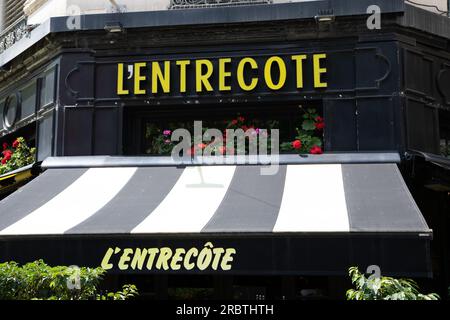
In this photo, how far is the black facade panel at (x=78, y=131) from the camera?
10375 millimetres

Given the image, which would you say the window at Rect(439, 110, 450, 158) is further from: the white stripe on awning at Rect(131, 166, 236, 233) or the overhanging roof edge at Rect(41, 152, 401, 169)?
the white stripe on awning at Rect(131, 166, 236, 233)

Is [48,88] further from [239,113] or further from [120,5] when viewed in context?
[239,113]

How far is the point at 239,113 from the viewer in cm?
1055

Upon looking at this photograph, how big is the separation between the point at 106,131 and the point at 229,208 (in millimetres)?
3208

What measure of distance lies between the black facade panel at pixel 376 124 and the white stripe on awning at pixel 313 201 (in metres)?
0.68

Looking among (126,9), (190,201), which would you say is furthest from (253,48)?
(190,201)

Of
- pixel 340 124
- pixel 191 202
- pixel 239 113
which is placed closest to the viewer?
pixel 191 202

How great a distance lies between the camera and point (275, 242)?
7305 millimetres

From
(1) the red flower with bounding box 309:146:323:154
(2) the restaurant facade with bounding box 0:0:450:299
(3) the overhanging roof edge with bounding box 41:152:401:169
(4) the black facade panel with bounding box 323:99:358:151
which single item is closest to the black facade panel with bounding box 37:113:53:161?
(2) the restaurant facade with bounding box 0:0:450:299

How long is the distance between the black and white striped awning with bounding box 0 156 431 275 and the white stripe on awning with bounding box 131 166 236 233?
Answer: 0.04 feet

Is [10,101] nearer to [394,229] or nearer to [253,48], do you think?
[253,48]

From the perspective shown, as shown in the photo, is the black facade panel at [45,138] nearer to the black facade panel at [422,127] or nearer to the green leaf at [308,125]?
the green leaf at [308,125]

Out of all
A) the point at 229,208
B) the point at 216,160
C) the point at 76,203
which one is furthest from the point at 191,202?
the point at 216,160

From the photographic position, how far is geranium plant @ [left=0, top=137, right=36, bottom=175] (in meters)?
11.6
